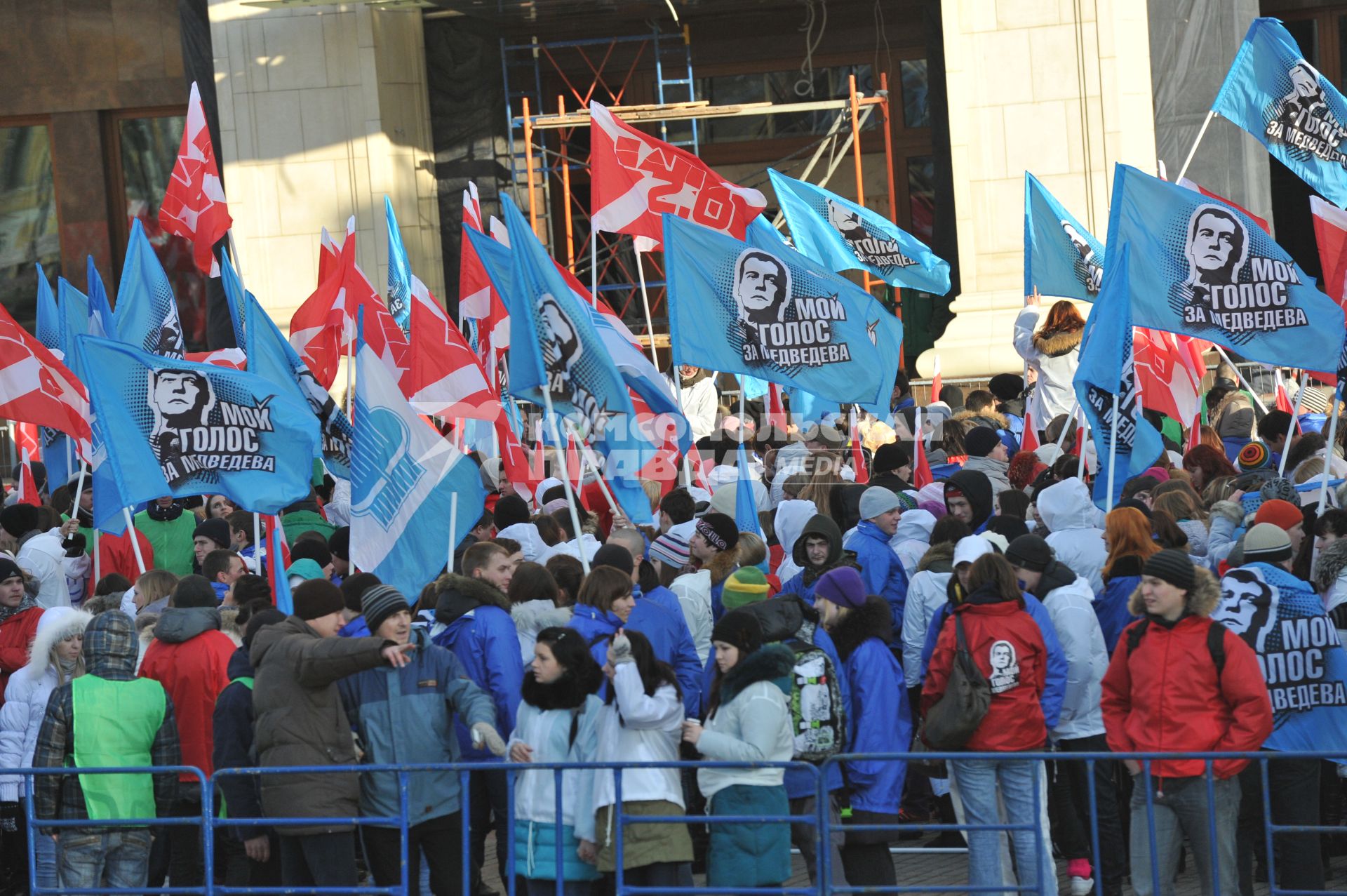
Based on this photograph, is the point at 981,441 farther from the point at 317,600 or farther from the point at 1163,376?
the point at 317,600

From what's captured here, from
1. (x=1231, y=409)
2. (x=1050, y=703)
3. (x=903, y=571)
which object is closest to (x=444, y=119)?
(x=1231, y=409)

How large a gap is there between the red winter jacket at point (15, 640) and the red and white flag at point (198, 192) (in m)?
5.68

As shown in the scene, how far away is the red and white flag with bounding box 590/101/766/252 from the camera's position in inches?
494

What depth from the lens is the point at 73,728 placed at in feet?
24.3

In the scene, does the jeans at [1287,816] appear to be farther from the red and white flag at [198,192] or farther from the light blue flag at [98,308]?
the red and white flag at [198,192]

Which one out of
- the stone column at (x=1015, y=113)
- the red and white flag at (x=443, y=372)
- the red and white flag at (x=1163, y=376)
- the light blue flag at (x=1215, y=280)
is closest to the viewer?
the light blue flag at (x=1215, y=280)

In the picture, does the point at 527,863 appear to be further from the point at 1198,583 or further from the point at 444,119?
the point at 444,119

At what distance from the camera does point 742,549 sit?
336 inches

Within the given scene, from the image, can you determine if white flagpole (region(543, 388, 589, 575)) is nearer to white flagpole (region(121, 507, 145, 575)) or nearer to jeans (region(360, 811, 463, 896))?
jeans (region(360, 811, 463, 896))

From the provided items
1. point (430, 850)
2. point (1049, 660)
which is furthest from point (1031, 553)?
point (430, 850)

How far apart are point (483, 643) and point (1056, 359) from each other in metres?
7.31

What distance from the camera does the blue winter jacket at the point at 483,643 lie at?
7.49m

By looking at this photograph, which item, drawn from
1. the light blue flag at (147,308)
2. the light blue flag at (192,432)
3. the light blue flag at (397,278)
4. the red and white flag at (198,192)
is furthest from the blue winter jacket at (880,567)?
the red and white flag at (198,192)

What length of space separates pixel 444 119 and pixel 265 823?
1549 centimetres
